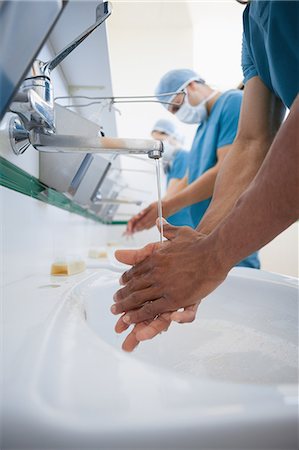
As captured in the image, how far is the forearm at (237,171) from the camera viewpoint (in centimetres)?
77

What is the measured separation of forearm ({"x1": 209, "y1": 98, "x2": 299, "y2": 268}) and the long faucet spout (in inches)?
6.9

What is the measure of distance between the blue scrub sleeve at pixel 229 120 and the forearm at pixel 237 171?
43cm

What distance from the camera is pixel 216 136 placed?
1.33 meters

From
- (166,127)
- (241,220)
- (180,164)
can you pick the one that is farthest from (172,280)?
(166,127)

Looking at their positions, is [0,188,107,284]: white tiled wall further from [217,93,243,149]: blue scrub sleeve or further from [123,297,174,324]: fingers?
[217,93,243,149]: blue scrub sleeve

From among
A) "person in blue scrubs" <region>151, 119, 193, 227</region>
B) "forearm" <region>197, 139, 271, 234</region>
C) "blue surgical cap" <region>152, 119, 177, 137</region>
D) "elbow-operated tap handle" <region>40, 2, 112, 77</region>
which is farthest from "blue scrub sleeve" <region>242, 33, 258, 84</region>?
"blue surgical cap" <region>152, 119, 177, 137</region>

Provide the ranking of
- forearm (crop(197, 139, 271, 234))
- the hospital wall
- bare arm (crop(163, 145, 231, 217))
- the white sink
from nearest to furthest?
the white sink
the hospital wall
forearm (crop(197, 139, 271, 234))
bare arm (crop(163, 145, 231, 217))

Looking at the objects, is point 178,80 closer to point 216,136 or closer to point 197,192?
point 216,136

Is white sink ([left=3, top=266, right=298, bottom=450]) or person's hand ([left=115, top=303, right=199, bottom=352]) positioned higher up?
white sink ([left=3, top=266, right=298, bottom=450])

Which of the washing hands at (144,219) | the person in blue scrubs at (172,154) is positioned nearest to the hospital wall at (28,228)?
the washing hands at (144,219)

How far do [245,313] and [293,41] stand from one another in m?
0.51

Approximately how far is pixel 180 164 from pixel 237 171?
5.02 ft

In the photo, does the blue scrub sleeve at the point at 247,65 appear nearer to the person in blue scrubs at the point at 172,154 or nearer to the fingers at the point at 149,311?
the fingers at the point at 149,311

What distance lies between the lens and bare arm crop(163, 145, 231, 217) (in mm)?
1199
